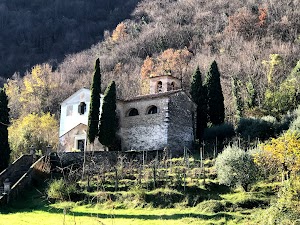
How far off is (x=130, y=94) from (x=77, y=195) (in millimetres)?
33495

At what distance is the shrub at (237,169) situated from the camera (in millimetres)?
21445

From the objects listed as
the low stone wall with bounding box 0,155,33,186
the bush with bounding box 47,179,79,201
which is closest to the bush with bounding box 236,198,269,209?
the bush with bounding box 47,179,79,201

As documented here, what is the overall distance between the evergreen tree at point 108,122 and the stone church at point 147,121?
1.37 m

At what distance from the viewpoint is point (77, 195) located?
2280 centimetres

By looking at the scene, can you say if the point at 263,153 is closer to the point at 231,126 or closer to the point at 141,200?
the point at 141,200

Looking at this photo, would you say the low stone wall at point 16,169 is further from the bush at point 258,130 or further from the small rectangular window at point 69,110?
the bush at point 258,130

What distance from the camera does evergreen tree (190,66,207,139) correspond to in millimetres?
36281

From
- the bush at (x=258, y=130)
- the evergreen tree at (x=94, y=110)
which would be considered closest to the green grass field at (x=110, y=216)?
the evergreen tree at (x=94, y=110)

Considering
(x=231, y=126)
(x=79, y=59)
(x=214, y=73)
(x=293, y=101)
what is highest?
(x=79, y=59)

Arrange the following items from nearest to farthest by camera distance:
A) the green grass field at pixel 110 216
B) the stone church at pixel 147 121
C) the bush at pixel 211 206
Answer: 1. the green grass field at pixel 110 216
2. the bush at pixel 211 206
3. the stone church at pixel 147 121

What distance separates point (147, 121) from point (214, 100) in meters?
6.60

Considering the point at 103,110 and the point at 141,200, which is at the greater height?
the point at 103,110

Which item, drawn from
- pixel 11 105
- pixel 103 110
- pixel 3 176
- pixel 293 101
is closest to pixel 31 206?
pixel 3 176

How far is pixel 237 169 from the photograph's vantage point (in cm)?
2155
